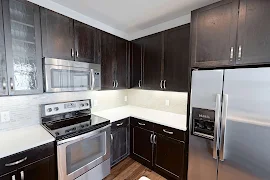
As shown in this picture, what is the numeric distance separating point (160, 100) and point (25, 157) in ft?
7.29

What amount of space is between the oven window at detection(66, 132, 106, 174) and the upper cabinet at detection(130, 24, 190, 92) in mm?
1267

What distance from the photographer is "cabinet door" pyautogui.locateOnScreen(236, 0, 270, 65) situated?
1271mm

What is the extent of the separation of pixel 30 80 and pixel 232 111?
2.28 metres

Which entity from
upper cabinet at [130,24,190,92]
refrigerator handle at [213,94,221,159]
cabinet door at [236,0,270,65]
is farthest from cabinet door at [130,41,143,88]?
cabinet door at [236,0,270,65]

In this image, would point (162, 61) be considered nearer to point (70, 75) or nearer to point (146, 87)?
point (146, 87)

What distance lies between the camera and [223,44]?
5.00 ft

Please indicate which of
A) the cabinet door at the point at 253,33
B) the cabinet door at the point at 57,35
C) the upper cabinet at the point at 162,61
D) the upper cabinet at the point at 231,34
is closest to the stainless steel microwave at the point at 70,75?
the cabinet door at the point at 57,35

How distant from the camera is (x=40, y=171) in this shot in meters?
1.34

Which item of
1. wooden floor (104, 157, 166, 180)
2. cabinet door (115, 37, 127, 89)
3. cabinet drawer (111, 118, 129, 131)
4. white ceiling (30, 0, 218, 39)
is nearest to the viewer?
white ceiling (30, 0, 218, 39)

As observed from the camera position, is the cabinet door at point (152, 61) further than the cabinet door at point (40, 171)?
Yes

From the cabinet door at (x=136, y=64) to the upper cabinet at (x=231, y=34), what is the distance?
1.10m

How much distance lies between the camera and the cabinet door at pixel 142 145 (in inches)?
88.8

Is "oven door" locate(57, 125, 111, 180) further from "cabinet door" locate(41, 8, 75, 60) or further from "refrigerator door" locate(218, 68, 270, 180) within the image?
"refrigerator door" locate(218, 68, 270, 180)

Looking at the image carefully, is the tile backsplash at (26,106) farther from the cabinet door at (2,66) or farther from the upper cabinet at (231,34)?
the upper cabinet at (231,34)
